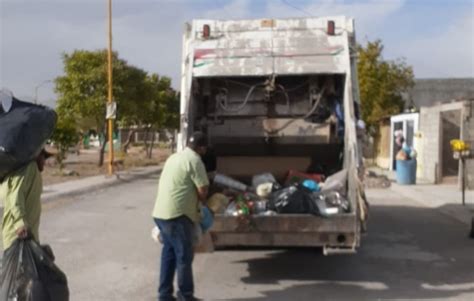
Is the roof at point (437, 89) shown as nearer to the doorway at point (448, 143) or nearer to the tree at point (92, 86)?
the tree at point (92, 86)

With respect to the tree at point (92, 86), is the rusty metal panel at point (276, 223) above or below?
below

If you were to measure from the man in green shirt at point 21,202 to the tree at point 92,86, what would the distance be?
2216 centimetres

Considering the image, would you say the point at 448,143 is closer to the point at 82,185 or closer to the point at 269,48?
the point at 82,185

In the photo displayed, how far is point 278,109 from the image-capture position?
31.1 ft

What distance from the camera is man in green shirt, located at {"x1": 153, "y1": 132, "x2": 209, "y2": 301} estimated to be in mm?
6285

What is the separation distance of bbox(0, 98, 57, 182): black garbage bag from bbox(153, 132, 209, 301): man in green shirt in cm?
131

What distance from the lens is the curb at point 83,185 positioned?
17328 mm

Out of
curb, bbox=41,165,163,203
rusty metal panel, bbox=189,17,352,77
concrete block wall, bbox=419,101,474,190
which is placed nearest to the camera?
rusty metal panel, bbox=189,17,352,77

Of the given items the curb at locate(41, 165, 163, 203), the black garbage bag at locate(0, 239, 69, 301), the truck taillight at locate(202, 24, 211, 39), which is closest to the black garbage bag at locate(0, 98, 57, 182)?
the black garbage bag at locate(0, 239, 69, 301)

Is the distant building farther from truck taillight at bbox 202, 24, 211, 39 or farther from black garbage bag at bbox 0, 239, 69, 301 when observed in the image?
black garbage bag at bbox 0, 239, 69, 301

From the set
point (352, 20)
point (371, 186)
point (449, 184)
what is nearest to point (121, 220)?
point (352, 20)

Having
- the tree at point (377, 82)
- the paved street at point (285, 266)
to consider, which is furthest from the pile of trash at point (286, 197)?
the tree at point (377, 82)

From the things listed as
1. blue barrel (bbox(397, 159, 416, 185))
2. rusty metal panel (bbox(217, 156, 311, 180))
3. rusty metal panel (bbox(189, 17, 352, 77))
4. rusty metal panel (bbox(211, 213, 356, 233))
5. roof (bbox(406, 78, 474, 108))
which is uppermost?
roof (bbox(406, 78, 474, 108))

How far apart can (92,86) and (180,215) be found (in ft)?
72.2
